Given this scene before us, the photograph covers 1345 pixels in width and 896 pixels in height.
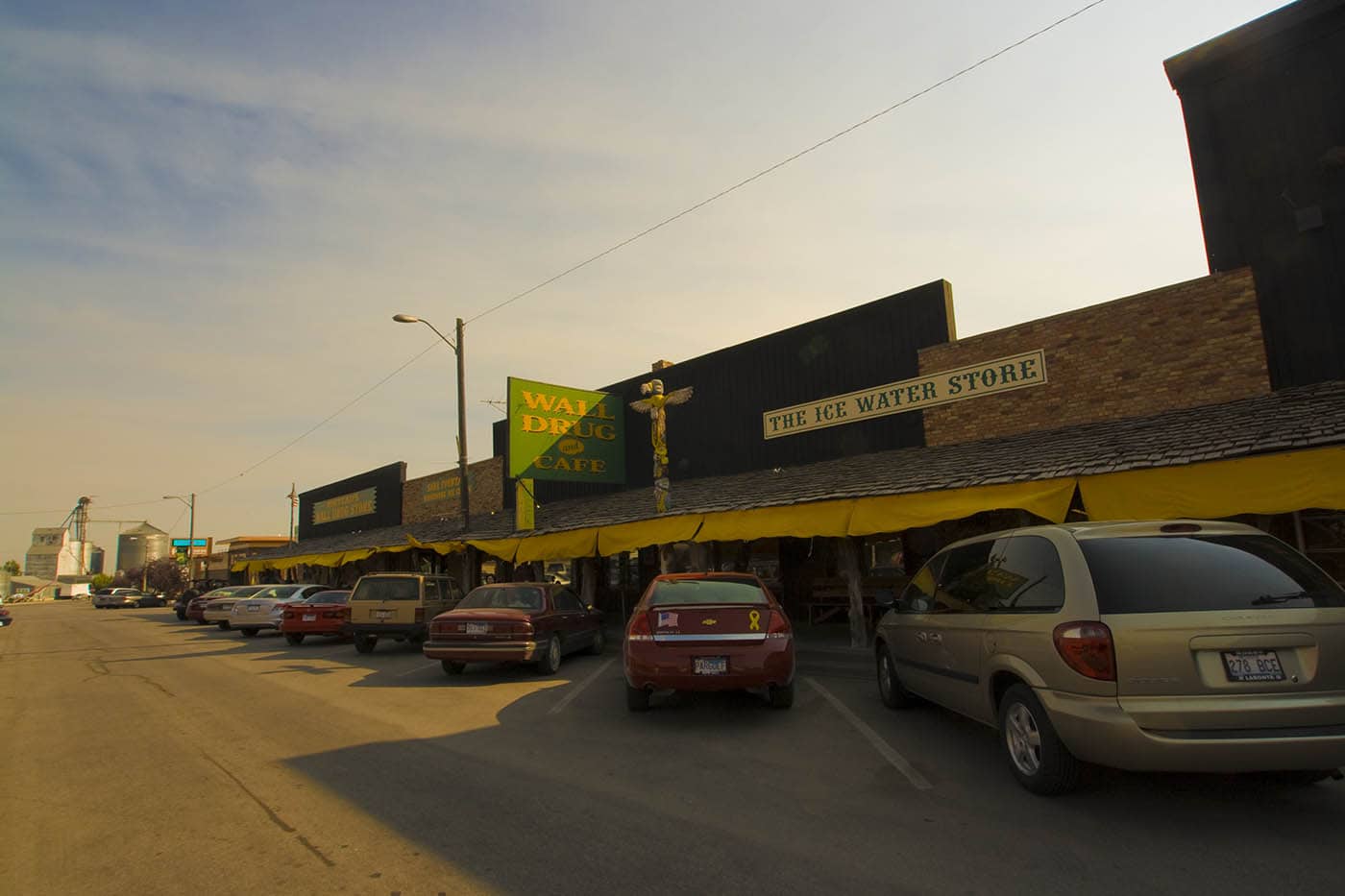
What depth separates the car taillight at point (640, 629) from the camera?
7.46 metres

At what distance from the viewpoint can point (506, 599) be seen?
11562 mm

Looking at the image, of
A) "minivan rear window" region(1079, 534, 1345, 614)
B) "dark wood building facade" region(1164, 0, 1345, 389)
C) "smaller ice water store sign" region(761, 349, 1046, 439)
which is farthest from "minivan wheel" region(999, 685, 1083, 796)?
"smaller ice water store sign" region(761, 349, 1046, 439)

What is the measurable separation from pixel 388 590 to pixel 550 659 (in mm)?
5603

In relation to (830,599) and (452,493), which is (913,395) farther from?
(452,493)

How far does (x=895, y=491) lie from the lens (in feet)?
35.9

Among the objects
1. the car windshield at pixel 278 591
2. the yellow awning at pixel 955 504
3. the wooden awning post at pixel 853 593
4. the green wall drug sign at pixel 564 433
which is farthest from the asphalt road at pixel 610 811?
the car windshield at pixel 278 591

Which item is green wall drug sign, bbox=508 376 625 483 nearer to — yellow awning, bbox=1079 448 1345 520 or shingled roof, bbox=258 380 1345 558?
shingled roof, bbox=258 380 1345 558

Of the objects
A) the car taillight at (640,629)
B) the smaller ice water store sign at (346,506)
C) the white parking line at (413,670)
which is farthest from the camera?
the smaller ice water store sign at (346,506)

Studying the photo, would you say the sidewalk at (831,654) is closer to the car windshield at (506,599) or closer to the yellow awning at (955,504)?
the yellow awning at (955,504)

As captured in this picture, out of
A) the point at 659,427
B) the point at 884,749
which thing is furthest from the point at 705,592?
the point at 659,427

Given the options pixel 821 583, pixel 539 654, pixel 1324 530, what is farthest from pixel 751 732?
pixel 821 583

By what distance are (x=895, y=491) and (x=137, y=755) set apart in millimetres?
9510

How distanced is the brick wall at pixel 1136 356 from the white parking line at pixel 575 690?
8012mm

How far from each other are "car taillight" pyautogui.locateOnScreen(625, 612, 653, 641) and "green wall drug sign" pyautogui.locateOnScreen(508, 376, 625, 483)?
11217 mm
